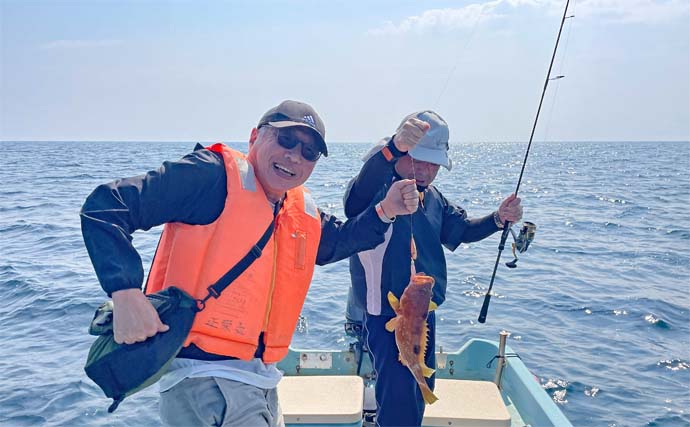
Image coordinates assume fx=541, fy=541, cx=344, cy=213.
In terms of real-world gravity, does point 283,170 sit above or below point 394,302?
above

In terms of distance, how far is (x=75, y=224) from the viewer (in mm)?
18734

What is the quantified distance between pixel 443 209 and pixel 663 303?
28.8 ft

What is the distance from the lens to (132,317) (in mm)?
2615

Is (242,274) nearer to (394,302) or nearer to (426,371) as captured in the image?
(394,302)

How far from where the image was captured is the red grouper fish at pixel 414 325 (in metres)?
3.94

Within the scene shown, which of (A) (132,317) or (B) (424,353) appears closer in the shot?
(A) (132,317)

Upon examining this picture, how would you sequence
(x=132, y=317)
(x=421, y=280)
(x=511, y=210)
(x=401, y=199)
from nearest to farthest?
(x=132, y=317), (x=401, y=199), (x=421, y=280), (x=511, y=210)

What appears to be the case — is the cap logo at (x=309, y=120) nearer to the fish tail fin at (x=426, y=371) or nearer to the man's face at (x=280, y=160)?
the man's face at (x=280, y=160)

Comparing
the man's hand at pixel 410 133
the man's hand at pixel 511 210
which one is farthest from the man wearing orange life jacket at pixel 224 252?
the man's hand at pixel 511 210

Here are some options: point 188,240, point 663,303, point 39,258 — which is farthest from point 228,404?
point 39,258

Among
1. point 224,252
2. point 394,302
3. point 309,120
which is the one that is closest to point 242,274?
point 224,252

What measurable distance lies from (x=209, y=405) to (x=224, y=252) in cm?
82

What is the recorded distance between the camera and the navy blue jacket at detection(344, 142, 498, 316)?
4.02 m

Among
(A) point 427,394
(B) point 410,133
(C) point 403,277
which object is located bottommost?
(A) point 427,394
